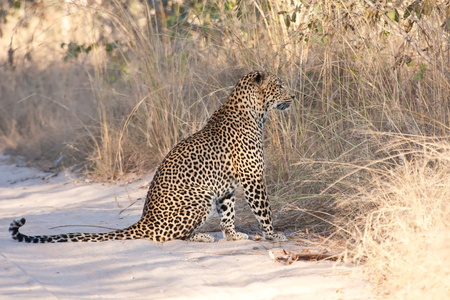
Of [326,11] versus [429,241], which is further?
[326,11]

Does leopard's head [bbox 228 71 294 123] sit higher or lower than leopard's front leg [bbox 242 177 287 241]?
higher

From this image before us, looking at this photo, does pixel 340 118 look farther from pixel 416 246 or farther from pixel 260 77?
pixel 416 246

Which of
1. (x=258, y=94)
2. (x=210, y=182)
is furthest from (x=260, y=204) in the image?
(x=258, y=94)

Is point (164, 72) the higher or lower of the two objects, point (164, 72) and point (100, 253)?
the higher

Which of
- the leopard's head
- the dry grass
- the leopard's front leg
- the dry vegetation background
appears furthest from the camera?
the leopard's head

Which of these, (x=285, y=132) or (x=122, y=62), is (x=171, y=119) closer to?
(x=285, y=132)

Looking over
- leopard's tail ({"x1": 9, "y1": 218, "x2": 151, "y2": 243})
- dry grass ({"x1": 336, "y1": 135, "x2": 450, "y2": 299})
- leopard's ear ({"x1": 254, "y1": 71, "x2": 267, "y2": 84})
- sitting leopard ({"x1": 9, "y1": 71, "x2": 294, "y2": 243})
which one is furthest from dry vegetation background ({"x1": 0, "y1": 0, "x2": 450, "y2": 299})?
leopard's tail ({"x1": 9, "y1": 218, "x2": 151, "y2": 243})

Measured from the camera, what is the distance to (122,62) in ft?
42.5

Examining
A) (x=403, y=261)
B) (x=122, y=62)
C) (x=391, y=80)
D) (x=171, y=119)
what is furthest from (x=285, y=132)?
(x=122, y=62)

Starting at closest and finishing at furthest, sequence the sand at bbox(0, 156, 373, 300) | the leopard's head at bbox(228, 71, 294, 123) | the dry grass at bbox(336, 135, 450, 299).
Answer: the dry grass at bbox(336, 135, 450, 299)
the sand at bbox(0, 156, 373, 300)
the leopard's head at bbox(228, 71, 294, 123)

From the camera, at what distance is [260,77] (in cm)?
633

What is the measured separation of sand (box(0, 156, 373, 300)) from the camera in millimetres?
4285

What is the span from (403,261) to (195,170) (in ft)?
8.13

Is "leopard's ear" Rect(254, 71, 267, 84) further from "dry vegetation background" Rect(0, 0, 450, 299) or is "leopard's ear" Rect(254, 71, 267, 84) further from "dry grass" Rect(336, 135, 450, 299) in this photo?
"dry grass" Rect(336, 135, 450, 299)
